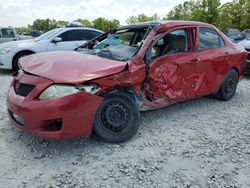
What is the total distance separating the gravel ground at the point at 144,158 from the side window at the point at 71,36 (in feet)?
15.1

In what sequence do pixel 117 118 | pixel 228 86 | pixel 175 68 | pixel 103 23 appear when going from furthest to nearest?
pixel 103 23, pixel 228 86, pixel 175 68, pixel 117 118

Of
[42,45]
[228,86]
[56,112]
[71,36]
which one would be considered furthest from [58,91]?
[71,36]

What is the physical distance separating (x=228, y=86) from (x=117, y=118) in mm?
2942

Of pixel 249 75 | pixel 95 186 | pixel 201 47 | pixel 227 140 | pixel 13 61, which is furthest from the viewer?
pixel 249 75

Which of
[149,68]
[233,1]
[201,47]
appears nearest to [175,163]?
[149,68]

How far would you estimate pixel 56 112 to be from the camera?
3.30 m

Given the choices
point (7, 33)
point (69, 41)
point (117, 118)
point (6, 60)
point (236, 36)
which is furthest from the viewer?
point (7, 33)

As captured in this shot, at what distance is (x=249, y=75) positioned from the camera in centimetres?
898

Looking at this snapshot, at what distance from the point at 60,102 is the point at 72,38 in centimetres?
611

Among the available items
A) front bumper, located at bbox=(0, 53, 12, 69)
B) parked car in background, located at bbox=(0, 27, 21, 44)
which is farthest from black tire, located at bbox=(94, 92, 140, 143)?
parked car in background, located at bbox=(0, 27, 21, 44)

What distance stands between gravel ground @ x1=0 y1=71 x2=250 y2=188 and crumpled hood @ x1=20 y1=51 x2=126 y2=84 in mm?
901

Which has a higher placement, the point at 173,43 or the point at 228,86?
the point at 173,43

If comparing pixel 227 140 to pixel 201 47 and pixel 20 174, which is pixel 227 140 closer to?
pixel 201 47

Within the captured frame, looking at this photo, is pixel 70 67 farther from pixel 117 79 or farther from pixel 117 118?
pixel 117 118
